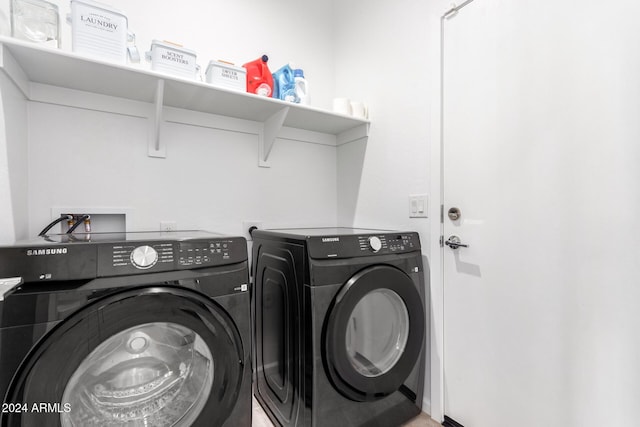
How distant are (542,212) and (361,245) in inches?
29.6

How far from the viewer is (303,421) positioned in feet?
4.15

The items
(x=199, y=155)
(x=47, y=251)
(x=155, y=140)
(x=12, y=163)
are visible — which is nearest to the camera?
(x=47, y=251)

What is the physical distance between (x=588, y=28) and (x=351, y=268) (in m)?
1.27

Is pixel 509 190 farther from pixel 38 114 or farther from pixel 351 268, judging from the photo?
pixel 38 114

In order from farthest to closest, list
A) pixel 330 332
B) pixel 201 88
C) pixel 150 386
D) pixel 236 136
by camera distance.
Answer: pixel 236 136 < pixel 201 88 < pixel 330 332 < pixel 150 386

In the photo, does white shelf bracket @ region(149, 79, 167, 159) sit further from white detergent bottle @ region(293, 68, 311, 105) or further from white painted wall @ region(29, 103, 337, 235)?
white detergent bottle @ region(293, 68, 311, 105)

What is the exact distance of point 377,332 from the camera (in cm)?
145

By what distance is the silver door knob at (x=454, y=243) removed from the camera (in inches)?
57.2

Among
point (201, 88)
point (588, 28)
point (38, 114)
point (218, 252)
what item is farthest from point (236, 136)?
point (588, 28)

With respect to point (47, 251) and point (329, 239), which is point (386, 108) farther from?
point (47, 251)

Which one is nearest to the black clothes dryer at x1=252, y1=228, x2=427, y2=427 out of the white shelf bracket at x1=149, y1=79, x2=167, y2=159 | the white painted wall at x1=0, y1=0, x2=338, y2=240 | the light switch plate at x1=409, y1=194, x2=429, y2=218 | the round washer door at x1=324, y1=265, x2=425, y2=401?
the round washer door at x1=324, y1=265, x2=425, y2=401

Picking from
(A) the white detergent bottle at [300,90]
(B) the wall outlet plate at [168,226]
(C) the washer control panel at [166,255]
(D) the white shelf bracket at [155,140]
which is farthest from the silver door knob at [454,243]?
(D) the white shelf bracket at [155,140]

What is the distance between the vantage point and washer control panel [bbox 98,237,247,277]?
0.87 m

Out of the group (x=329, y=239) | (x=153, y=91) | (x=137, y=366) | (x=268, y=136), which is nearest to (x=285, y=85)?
(x=268, y=136)
